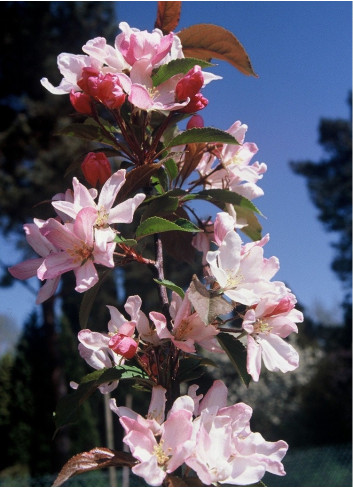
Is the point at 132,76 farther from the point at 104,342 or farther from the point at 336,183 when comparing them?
the point at 336,183

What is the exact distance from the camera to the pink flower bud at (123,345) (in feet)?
2.81

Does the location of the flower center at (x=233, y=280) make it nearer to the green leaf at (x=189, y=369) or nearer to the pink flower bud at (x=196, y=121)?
the green leaf at (x=189, y=369)

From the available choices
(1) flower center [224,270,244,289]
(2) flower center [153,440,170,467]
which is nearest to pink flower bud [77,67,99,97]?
(1) flower center [224,270,244,289]

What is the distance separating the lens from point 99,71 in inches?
39.6

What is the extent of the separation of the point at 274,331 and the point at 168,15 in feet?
2.37

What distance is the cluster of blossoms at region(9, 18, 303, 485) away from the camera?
0.79 meters

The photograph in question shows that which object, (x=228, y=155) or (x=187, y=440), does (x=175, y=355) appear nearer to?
(x=187, y=440)

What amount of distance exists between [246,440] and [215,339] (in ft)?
0.63

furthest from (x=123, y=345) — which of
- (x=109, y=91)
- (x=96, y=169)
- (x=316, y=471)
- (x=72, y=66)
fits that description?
(x=316, y=471)

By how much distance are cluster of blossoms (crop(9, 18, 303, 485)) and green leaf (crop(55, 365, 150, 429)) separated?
0.09 feet

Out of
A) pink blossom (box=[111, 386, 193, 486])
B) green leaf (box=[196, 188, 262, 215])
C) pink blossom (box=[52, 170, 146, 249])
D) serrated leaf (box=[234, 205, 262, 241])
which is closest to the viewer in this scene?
pink blossom (box=[111, 386, 193, 486])

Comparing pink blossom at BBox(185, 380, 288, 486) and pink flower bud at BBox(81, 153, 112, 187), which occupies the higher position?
pink flower bud at BBox(81, 153, 112, 187)

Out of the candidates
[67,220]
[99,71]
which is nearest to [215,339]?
[67,220]

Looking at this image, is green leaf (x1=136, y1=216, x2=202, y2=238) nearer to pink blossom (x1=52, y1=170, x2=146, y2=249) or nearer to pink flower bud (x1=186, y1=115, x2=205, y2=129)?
pink blossom (x1=52, y1=170, x2=146, y2=249)
